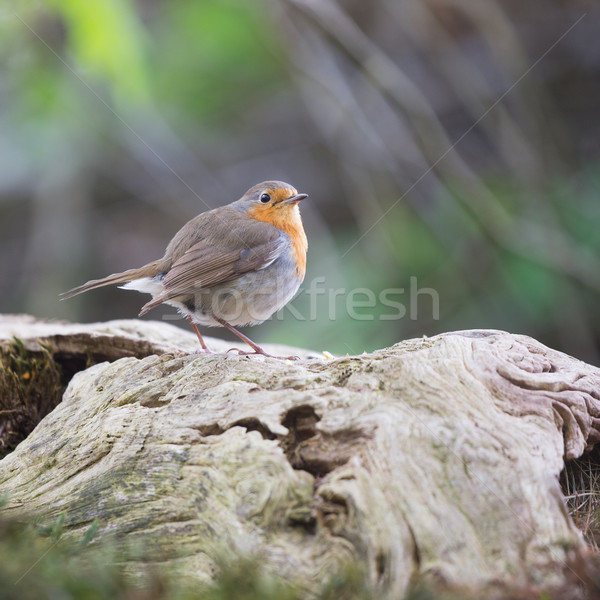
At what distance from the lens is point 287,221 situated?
204 inches

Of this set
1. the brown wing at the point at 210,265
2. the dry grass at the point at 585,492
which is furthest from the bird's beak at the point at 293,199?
the dry grass at the point at 585,492

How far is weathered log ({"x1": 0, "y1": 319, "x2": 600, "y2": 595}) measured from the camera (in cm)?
227

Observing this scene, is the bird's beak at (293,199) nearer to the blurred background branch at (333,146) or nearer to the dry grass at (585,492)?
the blurred background branch at (333,146)

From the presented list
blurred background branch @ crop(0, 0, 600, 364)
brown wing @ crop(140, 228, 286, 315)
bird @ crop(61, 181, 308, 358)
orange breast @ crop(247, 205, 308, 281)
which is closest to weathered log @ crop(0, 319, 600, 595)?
brown wing @ crop(140, 228, 286, 315)

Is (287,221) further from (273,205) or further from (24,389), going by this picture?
(24,389)

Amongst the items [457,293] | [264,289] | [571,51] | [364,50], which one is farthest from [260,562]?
[571,51]

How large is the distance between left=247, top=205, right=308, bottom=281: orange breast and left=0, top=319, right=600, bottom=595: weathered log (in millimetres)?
1858

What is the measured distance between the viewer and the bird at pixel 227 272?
4578 millimetres

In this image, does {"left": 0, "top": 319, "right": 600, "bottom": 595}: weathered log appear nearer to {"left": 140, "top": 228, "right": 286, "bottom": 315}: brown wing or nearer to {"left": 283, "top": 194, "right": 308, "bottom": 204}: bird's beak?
{"left": 140, "top": 228, "right": 286, "bottom": 315}: brown wing

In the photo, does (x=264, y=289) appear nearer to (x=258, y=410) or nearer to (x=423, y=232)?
(x=258, y=410)

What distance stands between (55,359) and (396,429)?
2735mm

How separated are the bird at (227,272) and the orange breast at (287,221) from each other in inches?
0.4

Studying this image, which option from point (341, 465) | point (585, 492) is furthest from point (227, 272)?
point (585, 492)

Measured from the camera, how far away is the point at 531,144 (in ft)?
26.1
